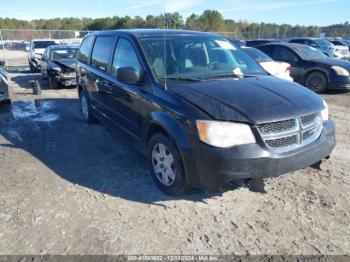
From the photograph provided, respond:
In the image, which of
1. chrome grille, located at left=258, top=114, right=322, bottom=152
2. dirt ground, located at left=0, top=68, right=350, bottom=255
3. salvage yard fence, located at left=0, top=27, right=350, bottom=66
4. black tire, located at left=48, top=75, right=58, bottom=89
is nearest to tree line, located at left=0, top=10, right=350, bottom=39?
salvage yard fence, located at left=0, top=27, right=350, bottom=66

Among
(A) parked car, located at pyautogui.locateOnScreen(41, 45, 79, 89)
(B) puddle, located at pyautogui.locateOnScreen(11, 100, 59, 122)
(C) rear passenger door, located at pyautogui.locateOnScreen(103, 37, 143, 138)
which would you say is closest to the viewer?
(C) rear passenger door, located at pyautogui.locateOnScreen(103, 37, 143, 138)

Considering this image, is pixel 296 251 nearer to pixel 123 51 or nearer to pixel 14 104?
pixel 123 51

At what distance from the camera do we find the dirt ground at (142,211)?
300 centimetres

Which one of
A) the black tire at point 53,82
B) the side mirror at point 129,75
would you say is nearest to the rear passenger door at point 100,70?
the side mirror at point 129,75

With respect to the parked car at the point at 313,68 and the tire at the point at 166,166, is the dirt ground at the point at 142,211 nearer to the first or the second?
the tire at the point at 166,166

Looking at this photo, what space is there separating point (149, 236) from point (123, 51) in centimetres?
266

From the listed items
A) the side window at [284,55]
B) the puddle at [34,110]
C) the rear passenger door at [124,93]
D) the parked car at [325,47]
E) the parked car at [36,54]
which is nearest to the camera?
the rear passenger door at [124,93]

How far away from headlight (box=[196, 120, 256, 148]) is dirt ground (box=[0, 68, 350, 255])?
85 centimetres

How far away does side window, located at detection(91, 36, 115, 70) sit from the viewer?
522 centimetres

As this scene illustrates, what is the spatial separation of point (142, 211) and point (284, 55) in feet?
30.6

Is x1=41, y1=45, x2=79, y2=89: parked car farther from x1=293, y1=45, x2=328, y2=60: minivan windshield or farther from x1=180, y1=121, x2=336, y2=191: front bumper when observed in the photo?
x1=180, y1=121, x2=336, y2=191: front bumper

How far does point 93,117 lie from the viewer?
21.8ft

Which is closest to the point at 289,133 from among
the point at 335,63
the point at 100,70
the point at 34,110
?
the point at 100,70

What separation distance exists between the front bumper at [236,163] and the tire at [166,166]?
0.22 meters
